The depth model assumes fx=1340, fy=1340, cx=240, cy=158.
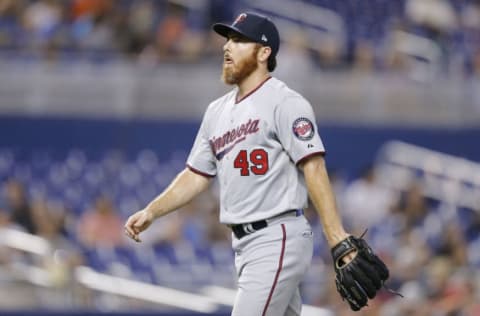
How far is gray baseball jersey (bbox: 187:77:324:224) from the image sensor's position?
20.1 feet

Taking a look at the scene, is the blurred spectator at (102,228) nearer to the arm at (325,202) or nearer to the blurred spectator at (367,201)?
the blurred spectator at (367,201)

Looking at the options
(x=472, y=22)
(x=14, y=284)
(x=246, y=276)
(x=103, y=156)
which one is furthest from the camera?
(x=472, y=22)

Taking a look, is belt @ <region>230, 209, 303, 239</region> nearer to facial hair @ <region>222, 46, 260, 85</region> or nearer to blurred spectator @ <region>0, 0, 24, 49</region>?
facial hair @ <region>222, 46, 260, 85</region>

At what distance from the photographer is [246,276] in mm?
6223

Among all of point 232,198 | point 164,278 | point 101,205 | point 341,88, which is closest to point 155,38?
point 341,88

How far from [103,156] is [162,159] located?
0.70m

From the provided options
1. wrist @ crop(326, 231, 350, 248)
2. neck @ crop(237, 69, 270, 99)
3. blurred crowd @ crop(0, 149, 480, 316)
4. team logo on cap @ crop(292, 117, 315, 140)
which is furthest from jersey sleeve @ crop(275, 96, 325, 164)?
blurred crowd @ crop(0, 149, 480, 316)

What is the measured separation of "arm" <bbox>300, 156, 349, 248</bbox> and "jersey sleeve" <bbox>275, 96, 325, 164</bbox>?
8 cm

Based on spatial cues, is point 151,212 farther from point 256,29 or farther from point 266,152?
point 256,29

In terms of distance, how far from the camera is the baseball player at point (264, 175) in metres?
6.13

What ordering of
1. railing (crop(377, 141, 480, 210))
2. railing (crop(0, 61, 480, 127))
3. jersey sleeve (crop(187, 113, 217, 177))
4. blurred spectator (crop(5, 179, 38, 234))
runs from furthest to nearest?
railing (crop(377, 141, 480, 210)), railing (crop(0, 61, 480, 127)), blurred spectator (crop(5, 179, 38, 234)), jersey sleeve (crop(187, 113, 217, 177))

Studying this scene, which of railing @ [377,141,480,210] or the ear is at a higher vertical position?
Result: the ear

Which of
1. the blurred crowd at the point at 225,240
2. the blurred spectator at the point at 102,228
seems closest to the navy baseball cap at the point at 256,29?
the blurred crowd at the point at 225,240

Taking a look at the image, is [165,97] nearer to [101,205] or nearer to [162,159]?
[162,159]
